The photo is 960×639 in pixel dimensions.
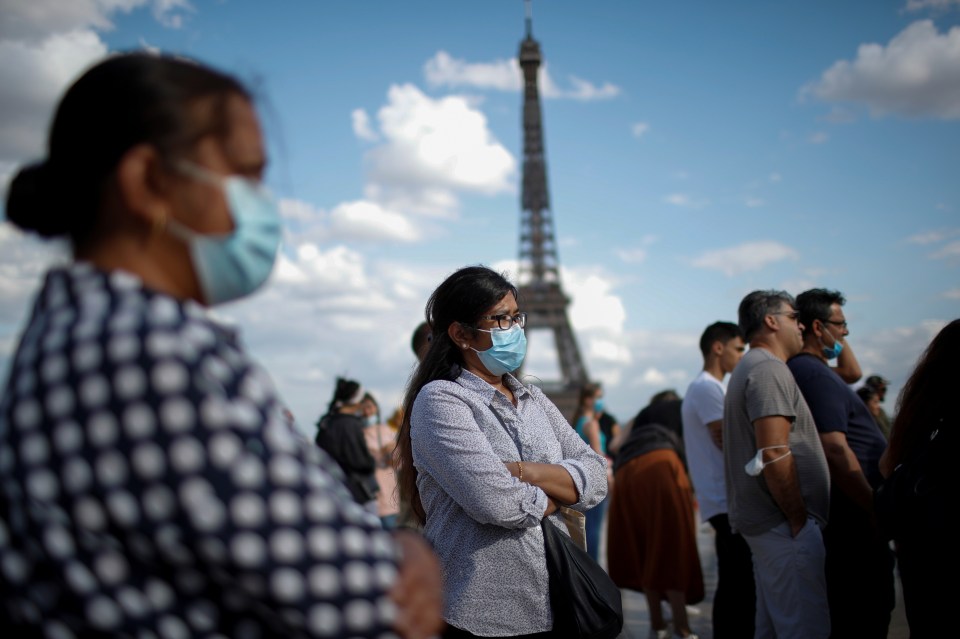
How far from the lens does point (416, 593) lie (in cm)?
116

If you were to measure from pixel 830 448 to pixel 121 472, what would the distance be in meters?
3.96

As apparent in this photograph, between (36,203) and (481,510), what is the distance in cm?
171

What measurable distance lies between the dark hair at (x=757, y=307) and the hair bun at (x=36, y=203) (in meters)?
3.93

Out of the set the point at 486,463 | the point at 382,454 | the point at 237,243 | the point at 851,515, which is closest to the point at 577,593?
the point at 486,463

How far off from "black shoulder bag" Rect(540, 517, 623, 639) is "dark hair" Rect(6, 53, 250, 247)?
1965 millimetres

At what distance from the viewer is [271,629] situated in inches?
42.7

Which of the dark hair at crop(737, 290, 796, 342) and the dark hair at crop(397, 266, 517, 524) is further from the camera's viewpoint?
the dark hair at crop(737, 290, 796, 342)

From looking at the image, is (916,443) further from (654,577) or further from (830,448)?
(654,577)

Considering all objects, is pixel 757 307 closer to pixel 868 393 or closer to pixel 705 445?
pixel 705 445

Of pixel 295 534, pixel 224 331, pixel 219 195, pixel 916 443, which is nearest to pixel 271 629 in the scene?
pixel 295 534

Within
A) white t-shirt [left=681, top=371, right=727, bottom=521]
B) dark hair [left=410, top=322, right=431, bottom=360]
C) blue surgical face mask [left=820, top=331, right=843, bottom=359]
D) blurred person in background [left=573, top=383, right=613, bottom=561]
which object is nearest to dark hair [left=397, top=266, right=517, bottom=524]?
dark hair [left=410, top=322, right=431, bottom=360]

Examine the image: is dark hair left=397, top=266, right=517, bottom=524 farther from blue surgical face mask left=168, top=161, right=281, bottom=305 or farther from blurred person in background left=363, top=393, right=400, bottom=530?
blurred person in background left=363, top=393, right=400, bottom=530

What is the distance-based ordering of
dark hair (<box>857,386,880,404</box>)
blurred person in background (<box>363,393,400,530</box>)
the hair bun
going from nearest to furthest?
the hair bun < blurred person in background (<box>363,393,400,530</box>) < dark hair (<box>857,386,880,404</box>)

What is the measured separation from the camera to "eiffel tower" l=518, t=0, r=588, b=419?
151 feet
